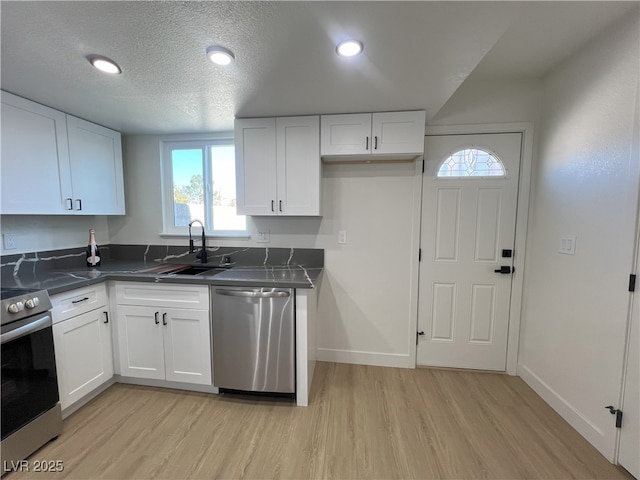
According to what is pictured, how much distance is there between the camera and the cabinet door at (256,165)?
2.18 m

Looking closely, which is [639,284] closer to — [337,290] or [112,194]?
[337,290]

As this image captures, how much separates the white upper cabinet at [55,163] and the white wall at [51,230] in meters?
0.31

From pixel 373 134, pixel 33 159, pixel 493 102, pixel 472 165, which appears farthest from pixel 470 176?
pixel 33 159

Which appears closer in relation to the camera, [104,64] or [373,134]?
[104,64]

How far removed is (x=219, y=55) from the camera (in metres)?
1.31

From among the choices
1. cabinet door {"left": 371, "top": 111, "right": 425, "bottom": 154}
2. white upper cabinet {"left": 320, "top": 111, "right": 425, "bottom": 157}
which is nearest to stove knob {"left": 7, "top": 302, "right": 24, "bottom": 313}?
white upper cabinet {"left": 320, "top": 111, "right": 425, "bottom": 157}

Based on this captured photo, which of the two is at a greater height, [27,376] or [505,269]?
[505,269]

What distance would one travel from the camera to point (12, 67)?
1.47 meters

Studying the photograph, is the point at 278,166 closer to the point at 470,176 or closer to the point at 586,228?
the point at 470,176

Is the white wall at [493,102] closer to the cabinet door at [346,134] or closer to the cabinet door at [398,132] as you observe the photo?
the cabinet door at [398,132]

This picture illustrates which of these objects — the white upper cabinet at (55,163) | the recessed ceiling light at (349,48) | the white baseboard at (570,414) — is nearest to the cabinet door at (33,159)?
the white upper cabinet at (55,163)

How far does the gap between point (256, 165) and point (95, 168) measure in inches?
58.8

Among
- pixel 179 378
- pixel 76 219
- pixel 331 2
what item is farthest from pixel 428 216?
pixel 76 219

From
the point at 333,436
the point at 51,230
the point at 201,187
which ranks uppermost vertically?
the point at 201,187
